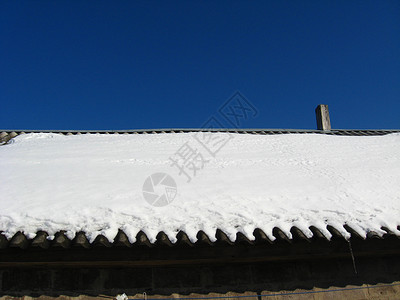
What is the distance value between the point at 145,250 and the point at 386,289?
8.02 feet

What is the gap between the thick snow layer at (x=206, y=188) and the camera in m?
2.92

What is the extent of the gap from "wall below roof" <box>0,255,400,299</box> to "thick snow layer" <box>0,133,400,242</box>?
0.55m

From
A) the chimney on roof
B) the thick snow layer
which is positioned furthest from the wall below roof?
the chimney on roof

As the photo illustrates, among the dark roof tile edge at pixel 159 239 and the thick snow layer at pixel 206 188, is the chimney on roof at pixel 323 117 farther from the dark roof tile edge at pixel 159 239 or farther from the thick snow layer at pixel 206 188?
the dark roof tile edge at pixel 159 239

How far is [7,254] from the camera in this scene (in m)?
2.78

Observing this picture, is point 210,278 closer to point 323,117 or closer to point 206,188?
point 206,188

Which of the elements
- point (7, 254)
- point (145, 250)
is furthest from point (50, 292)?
point (145, 250)

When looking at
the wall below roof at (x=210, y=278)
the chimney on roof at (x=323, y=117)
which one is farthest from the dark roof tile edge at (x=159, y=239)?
the chimney on roof at (x=323, y=117)

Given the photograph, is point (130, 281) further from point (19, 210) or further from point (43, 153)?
point (43, 153)

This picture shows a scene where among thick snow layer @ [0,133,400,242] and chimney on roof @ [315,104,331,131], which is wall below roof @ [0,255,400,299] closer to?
thick snow layer @ [0,133,400,242]

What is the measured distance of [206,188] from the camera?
3670 millimetres

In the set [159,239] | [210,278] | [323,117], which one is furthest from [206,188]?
[323,117]

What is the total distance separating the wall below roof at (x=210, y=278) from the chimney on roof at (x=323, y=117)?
553cm

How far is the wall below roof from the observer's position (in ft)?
10.1
